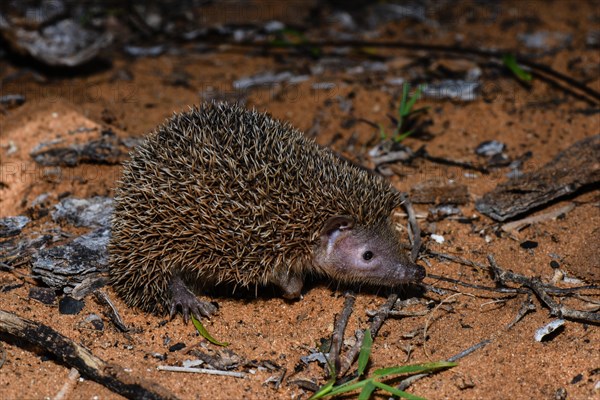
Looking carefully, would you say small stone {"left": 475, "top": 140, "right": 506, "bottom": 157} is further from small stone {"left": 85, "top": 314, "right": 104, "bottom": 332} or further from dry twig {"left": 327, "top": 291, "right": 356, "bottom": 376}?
small stone {"left": 85, "top": 314, "right": 104, "bottom": 332}

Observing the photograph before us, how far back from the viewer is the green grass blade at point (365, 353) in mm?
5383

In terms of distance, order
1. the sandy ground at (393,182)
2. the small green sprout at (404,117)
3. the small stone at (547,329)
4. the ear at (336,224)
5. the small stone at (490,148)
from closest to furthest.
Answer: the sandy ground at (393,182) < the small stone at (547,329) < the ear at (336,224) < the small green sprout at (404,117) < the small stone at (490,148)

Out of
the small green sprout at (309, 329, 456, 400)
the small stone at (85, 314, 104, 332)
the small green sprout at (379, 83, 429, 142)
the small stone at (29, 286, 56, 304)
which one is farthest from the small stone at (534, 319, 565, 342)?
the small stone at (29, 286, 56, 304)

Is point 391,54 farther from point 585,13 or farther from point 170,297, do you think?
point 170,297

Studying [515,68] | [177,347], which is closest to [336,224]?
[177,347]

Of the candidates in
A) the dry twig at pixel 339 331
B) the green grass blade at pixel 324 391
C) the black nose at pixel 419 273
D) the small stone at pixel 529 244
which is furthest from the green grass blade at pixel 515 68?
the green grass blade at pixel 324 391

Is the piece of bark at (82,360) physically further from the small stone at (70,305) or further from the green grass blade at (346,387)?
the green grass blade at (346,387)

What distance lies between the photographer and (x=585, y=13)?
38.6 feet

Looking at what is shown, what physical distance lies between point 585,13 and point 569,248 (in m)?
6.53

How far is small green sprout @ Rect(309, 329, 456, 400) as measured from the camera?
5168 mm

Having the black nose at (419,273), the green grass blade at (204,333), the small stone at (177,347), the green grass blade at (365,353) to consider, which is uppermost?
the black nose at (419,273)

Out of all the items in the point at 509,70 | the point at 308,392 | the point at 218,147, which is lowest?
the point at 308,392

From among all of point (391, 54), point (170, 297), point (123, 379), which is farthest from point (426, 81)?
point (123, 379)

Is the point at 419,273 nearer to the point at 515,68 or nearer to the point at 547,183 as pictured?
the point at 547,183
